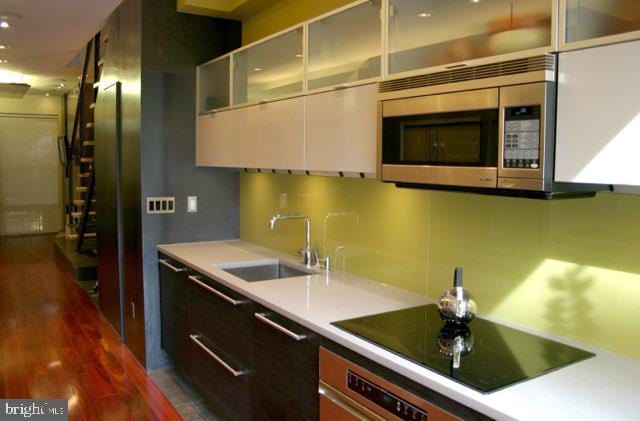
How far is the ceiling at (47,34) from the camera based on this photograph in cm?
465

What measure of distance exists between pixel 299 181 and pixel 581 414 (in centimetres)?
240

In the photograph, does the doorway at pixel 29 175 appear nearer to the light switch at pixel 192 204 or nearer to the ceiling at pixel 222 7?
the light switch at pixel 192 204

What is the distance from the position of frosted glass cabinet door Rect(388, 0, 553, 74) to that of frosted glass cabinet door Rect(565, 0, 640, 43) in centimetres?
7

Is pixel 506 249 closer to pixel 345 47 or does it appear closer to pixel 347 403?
pixel 347 403

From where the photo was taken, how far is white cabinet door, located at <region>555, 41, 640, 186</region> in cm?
146

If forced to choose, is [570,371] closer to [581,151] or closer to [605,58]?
[581,151]

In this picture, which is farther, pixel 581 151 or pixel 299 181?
pixel 299 181

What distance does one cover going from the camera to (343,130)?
2543 mm

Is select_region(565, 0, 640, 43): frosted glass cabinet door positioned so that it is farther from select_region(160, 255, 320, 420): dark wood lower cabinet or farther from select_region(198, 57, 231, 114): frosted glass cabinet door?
select_region(198, 57, 231, 114): frosted glass cabinet door

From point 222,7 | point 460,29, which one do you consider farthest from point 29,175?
point 460,29

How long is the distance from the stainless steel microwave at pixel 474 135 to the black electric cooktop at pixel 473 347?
0.55 m

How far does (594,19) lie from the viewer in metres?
1.57

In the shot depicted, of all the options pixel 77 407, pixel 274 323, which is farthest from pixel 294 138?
pixel 77 407

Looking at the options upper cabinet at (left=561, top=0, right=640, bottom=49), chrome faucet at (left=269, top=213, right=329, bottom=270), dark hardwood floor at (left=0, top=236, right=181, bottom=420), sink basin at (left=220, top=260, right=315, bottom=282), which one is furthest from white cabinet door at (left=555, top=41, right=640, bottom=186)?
dark hardwood floor at (left=0, top=236, right=181, bottom=420)
